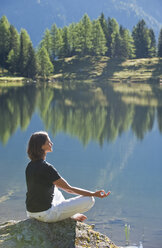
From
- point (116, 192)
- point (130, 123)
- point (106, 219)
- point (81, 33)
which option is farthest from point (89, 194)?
point (81, 33)

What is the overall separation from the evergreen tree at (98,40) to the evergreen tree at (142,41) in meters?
16.0

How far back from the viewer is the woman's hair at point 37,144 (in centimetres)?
654

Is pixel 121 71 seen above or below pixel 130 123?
above

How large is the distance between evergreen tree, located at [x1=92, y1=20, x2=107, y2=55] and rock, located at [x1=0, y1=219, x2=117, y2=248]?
122 meters

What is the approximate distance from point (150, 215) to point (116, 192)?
248 cm

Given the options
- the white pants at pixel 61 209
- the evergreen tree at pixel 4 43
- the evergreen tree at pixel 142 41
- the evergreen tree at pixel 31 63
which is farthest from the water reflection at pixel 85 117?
the evergreen tree at pixel 142 41

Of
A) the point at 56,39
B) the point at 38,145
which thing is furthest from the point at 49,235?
the point at 56,39

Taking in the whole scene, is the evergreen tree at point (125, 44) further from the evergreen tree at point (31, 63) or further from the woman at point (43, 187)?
the woman at point (43, 187)

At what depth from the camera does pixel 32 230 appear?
20.5 ft

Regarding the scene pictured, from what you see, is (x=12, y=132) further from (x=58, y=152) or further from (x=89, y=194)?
(x=89, y=194)

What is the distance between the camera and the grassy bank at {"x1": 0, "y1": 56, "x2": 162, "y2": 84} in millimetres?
111938

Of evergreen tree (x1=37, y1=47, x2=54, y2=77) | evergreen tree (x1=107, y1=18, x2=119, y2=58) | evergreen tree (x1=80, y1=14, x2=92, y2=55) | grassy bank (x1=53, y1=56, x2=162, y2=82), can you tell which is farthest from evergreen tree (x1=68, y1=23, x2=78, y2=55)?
evergreen tree (x1=37, y1=47, x2=54, y2=77)

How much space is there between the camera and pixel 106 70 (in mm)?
117750

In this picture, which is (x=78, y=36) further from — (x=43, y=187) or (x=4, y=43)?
(x=43, y=187)
